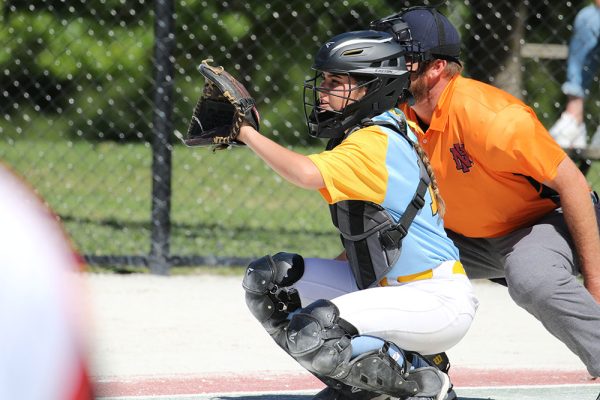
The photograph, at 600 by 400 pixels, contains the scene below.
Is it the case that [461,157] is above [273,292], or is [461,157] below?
above

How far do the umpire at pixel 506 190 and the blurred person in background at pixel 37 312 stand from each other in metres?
2.57

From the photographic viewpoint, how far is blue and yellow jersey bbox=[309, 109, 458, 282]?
12.2ft

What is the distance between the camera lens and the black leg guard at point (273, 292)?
4.01 meters

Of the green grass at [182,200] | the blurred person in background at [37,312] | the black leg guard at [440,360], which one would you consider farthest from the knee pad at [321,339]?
the green grass at [182,200]

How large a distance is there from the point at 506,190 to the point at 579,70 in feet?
14.7

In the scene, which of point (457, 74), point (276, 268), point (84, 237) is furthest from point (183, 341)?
point (84, 237)

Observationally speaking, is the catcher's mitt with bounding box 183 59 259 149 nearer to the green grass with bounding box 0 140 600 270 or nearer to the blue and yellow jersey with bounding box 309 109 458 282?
the blue and yellow jersey with bounding box 309 109 458 282

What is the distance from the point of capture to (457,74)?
449 cm

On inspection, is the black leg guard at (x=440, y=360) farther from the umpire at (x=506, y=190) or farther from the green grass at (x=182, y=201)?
the green grass at (x=182, y=201)

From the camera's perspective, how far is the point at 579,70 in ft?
28.0

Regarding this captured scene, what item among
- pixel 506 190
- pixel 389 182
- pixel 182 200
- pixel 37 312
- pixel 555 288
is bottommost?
pixel 182 200

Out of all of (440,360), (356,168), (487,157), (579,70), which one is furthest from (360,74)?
(579,70)

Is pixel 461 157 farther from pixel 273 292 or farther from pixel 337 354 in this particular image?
pixel 337 354

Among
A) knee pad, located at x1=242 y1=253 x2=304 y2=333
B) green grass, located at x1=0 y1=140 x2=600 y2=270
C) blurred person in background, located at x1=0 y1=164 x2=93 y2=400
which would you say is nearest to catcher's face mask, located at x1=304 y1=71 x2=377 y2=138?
knee pad, located at x1=242 y1=253 x2=304 y2=333
